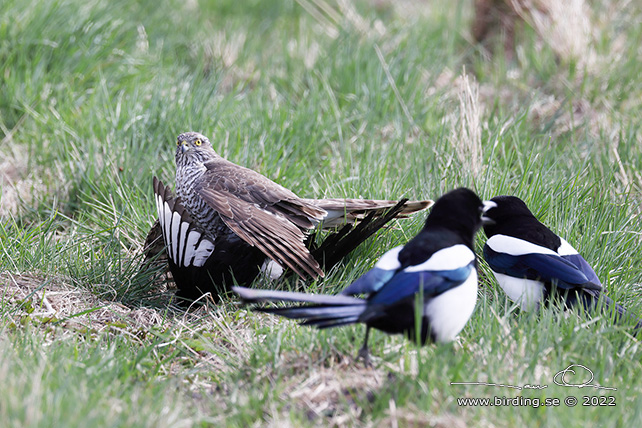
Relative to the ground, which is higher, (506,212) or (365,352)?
(506,212)

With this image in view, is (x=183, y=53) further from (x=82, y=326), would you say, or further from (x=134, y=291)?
(x=82, y=326)

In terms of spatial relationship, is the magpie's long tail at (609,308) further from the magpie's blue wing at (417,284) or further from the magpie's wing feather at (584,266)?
the magpie's blue wing at (417,284)

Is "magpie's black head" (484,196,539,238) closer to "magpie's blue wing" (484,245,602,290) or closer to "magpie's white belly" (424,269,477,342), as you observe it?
"magpie's blue wing" (484,245,602,290)

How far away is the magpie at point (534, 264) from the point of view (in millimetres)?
3271

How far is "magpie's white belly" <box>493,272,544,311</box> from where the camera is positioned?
3.37m

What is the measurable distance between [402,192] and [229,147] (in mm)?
1294

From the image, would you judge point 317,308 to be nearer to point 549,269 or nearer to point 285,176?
point 549,269

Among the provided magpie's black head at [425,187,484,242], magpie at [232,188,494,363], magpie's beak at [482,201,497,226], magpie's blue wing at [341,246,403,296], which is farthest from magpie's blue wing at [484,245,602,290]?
magpie's blue wing at [341,246,403,296]

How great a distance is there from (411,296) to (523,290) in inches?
38.7

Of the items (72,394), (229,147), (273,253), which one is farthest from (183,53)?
(72,394)

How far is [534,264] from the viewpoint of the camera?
3379mm

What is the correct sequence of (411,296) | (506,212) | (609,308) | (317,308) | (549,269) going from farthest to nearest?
1. (506,212)
2. (549,269)
3. (609,308)
4. (411,296)
5. (317,308)

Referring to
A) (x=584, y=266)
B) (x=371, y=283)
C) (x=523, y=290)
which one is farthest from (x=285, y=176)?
(x=371, y=283)

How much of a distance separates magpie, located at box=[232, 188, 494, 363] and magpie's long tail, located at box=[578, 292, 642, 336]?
2.28ft
